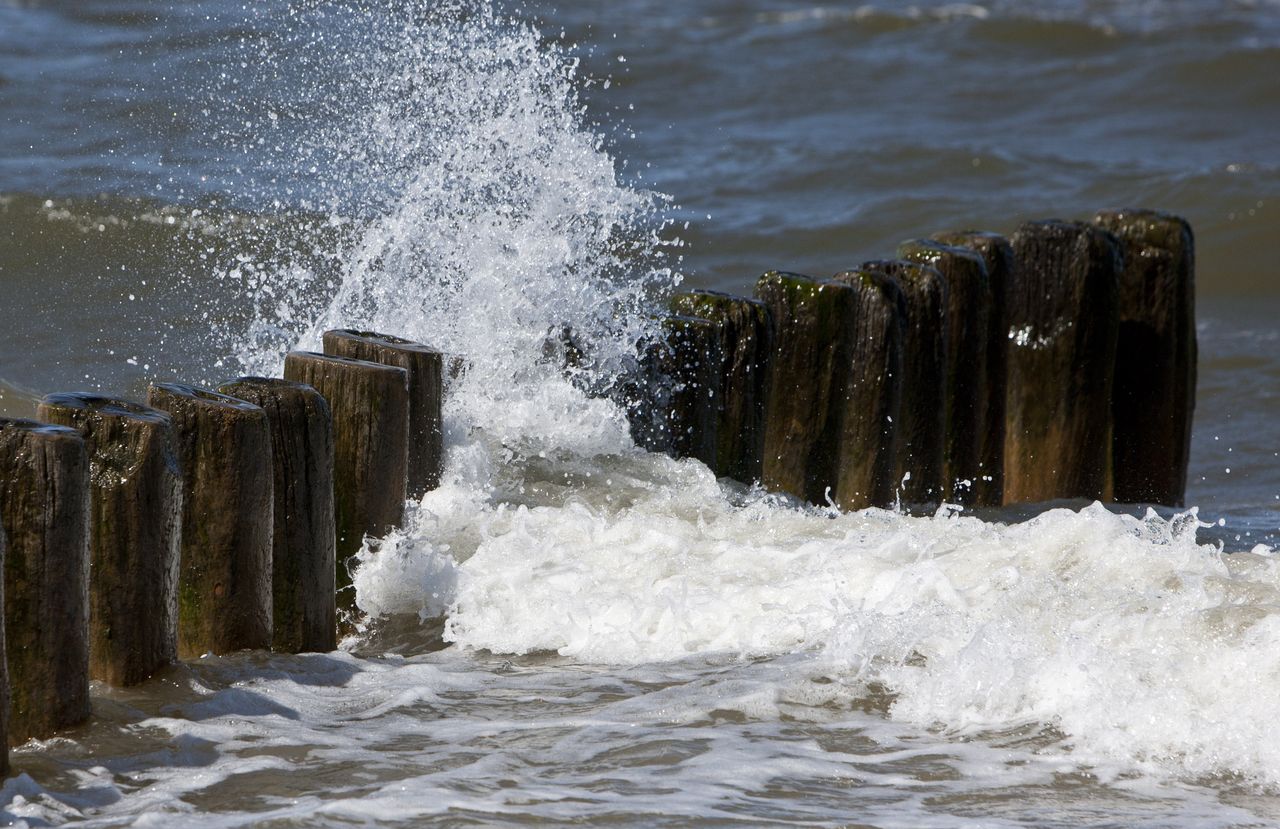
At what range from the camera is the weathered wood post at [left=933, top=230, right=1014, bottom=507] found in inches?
243

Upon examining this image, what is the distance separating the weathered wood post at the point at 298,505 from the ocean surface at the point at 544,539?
0.46 ft

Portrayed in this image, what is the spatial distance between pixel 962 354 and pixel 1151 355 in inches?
46.1

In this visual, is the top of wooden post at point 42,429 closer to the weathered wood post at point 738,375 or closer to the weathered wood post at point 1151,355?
the weathered wood post at point 738,375

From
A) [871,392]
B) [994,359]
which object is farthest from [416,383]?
[994,359]

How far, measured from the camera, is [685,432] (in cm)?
531

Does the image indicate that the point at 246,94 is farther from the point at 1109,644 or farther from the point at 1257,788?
the point at 1257,788

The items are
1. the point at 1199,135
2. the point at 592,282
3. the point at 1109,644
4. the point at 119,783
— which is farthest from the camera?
the point at 1199,135

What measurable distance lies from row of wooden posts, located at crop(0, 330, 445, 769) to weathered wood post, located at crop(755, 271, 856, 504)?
153 centimetres

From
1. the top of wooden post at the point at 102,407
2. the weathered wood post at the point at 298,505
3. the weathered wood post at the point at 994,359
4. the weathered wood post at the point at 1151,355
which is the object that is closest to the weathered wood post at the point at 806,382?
the weathered wood post at the point at 994,359

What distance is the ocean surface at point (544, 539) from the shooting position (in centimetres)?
333

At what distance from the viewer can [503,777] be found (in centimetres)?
333

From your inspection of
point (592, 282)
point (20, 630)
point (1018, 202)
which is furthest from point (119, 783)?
point (1018, 202)

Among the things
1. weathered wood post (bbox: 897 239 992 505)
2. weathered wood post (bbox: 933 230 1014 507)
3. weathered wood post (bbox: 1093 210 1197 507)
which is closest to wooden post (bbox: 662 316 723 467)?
weathered wood post (bbox: 897 239 992 505)

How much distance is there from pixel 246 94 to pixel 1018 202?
7264 mm
